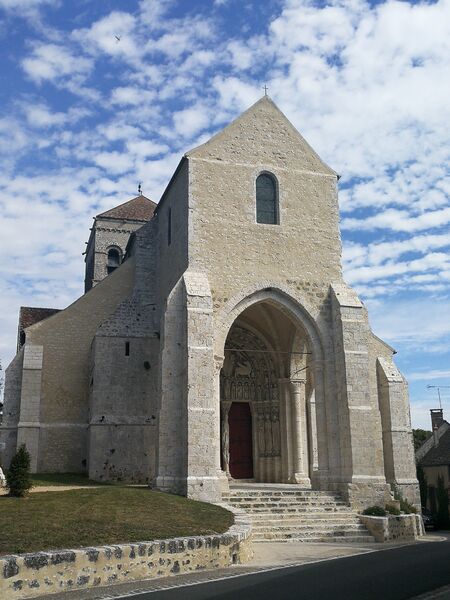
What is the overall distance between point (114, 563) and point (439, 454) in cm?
3426

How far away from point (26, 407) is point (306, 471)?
1052cm

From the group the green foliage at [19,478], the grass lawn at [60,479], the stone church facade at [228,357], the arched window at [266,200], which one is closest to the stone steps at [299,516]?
the stone church facade at [228,357]

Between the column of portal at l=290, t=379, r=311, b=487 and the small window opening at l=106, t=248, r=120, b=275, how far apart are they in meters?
18.2

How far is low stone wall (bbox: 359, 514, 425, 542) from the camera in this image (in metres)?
15.7

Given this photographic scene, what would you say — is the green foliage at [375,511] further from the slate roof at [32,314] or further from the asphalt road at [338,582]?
the slate roof at [32,314]

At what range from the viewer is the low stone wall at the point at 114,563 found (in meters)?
8.01

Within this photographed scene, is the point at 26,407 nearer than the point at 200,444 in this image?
No

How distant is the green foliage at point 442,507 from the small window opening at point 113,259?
23081mm

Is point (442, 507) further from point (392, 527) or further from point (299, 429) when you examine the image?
point (392, 527)

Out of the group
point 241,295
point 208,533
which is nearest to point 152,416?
point 241,295

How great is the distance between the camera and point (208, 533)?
37.7ft

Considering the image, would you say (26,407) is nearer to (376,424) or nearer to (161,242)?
(161,242)

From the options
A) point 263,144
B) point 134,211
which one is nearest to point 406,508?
point 263,144

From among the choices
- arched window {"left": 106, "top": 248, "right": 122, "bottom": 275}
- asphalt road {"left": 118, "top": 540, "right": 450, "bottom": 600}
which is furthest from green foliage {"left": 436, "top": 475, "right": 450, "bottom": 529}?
arched window {"left": 106, "top": 248, "right": 122, "bottom": 275}
